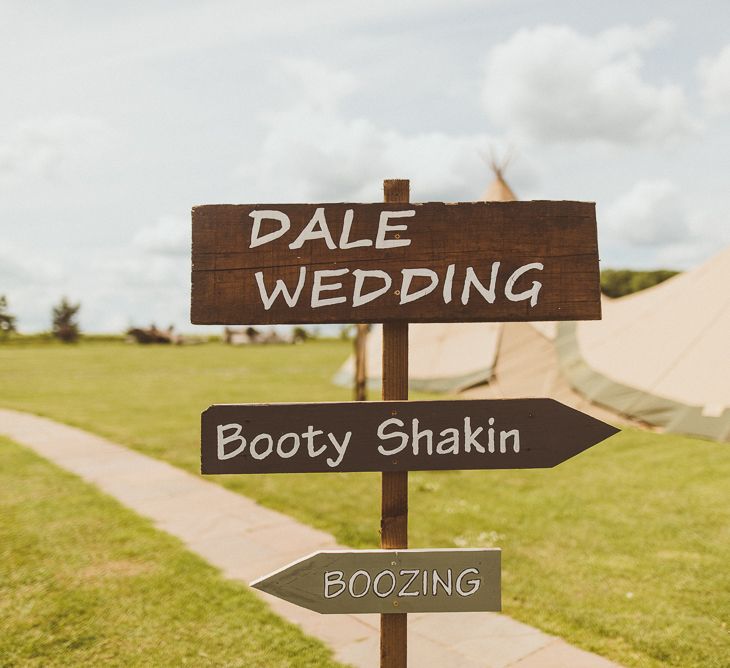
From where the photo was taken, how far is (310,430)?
2.31 meters

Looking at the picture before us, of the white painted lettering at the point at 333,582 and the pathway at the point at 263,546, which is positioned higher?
the white painted lettering at the point at 333,582

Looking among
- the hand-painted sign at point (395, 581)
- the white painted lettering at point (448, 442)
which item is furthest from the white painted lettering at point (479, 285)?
the hand-painted sign at point (395, 581)

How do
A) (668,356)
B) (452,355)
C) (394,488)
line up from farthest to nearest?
(452,355) < (668,356) < (394,488)

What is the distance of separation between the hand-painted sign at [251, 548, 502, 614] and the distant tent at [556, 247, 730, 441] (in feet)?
25.0

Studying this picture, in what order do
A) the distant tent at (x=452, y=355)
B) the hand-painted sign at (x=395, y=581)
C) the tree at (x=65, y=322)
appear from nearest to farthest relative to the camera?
1. the hand-painted sign at (x=395, y=581)
2. the distant tent at (x=452, y=355)
3. the tree at (x=65, y=322)

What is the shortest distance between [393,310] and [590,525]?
411cm

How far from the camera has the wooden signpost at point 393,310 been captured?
90.8 inches

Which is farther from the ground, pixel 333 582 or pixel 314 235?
pixel 314 235

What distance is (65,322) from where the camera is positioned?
188 feet

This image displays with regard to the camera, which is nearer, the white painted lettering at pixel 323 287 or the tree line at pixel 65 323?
the white painted lettering at pixel 323 287

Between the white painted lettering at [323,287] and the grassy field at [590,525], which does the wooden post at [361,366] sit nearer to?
the grassy field at [590,525]

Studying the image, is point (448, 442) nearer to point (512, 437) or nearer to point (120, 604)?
point (512, 437)

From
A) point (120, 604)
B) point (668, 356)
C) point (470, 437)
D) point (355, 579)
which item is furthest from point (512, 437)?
point (668, 356)

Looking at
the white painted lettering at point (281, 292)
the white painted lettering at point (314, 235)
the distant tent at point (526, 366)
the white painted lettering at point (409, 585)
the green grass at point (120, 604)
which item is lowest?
the green grass at point (120, 604)
